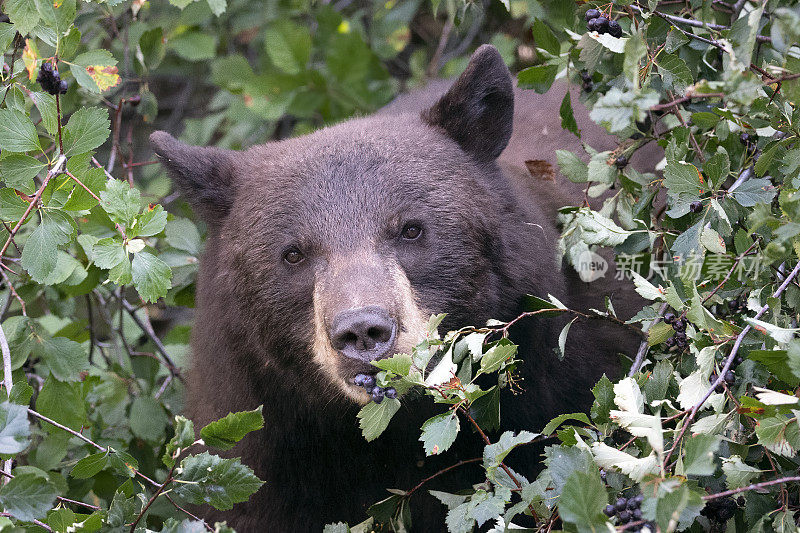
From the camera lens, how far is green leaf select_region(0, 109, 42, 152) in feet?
→ 10.4

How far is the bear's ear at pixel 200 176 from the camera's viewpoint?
382cm

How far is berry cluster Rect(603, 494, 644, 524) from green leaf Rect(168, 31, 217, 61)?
13.6 ft

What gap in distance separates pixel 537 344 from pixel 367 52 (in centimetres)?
355

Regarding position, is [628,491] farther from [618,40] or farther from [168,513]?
[168,513]

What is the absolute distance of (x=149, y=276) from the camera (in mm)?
3113

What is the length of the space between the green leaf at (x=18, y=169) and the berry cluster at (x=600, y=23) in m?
2.02

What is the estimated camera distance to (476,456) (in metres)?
3.59

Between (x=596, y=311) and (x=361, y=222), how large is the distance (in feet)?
3.00

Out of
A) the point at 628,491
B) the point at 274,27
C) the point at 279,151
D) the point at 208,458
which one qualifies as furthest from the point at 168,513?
the point at 274,27

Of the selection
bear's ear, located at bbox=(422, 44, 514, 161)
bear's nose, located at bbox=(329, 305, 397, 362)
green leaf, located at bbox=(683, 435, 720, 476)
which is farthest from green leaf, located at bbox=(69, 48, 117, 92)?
green leaf, located at bbox=(683, 435, 720, 476)

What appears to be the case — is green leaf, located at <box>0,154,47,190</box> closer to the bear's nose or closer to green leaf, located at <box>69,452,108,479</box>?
green leaf, located at <box>69,452,108,479</box>

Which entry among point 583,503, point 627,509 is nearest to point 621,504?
point 627,509

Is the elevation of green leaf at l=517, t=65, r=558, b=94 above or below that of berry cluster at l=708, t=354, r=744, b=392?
above

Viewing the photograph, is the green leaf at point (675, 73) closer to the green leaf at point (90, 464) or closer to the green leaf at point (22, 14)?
the green leaf at point (22, 14)
